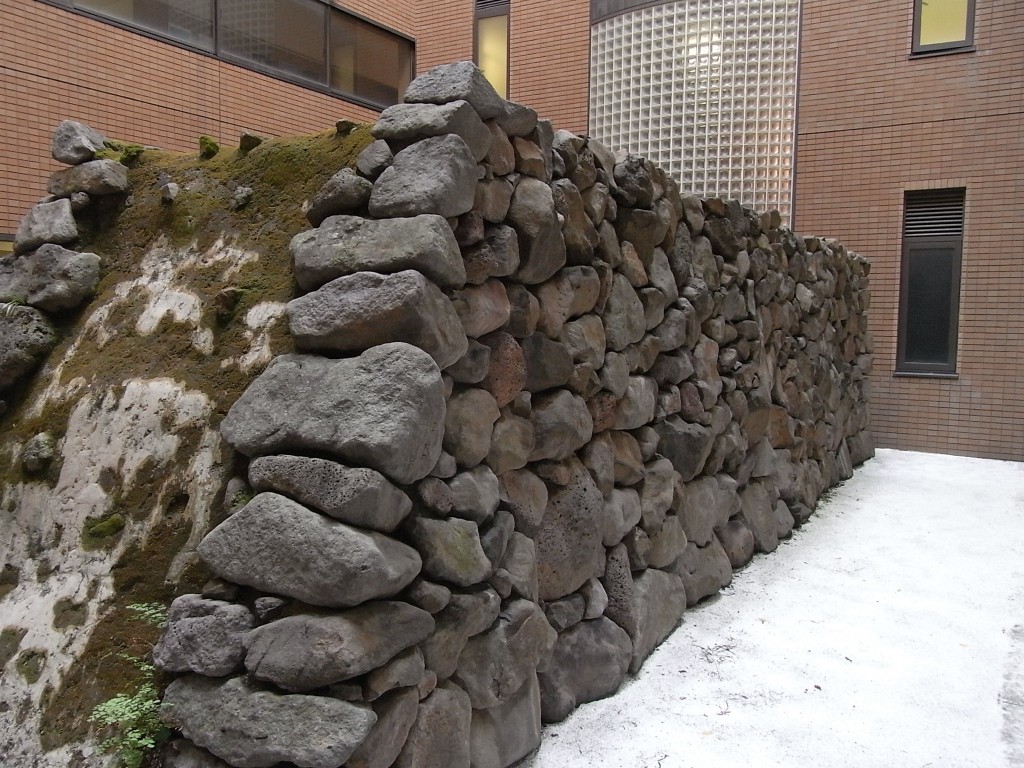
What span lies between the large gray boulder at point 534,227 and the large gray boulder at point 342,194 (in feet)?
1.88

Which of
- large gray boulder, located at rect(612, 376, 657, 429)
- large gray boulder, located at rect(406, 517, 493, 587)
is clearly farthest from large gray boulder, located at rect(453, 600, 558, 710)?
large gray boulder, located at rect(612, 376, 657, 429)

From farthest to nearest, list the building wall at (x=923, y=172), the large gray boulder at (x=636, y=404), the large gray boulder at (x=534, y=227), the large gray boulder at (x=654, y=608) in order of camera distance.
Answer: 1. the building wall at (x=923, y=172)
2. the large gray boulder at (x=636, y=404)
3. the large gray boulder at (x=654, y=608)
4. the large gray boulder at (x=534, y=227)

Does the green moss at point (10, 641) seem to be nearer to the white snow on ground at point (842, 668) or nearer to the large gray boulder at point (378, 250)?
the large gray boulder at point (378, 250)

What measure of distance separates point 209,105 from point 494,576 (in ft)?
19.5

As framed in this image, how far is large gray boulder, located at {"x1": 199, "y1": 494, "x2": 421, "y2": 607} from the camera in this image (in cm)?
188

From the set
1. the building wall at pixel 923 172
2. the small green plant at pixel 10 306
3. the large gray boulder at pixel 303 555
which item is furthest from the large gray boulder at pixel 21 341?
the building wall at pixel 923 172

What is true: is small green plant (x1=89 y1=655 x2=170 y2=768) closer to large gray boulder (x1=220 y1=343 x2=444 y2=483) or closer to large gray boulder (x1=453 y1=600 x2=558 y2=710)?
large gray boulder (x1=220 y1=343 x2=444 y2=483)

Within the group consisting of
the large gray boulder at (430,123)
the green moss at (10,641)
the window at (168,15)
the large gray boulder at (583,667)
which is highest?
the window at (168,15)

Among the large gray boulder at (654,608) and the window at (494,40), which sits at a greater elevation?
the window at (494,40)

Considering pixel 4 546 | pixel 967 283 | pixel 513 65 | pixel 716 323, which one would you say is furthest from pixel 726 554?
pixel 513 65

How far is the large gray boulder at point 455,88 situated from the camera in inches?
99.0

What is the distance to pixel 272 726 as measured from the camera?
5.95ft

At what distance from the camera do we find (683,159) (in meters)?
7.62

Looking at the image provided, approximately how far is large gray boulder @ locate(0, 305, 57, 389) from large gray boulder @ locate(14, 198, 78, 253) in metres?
0.32
